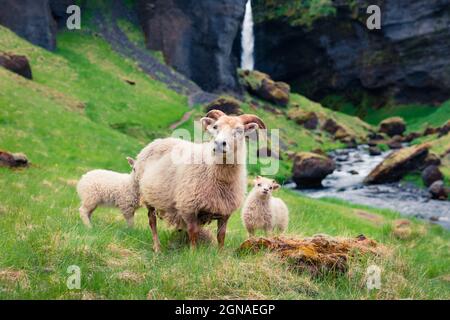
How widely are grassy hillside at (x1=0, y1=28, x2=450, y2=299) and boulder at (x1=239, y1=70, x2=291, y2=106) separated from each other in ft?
87.6

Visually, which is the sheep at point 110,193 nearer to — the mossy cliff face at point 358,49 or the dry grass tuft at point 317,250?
the dry grass tuft at point 317,250

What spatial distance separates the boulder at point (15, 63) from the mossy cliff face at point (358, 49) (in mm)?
62266

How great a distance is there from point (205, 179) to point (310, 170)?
30519 millimetres

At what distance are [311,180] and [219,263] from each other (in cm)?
3246

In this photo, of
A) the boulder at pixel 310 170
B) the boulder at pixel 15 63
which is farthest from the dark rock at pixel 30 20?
the boulder at pixel 310 170

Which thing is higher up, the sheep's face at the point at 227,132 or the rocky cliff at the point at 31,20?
the rocky cliff at the point at 31,20

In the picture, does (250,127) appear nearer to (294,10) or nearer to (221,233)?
(221,233)

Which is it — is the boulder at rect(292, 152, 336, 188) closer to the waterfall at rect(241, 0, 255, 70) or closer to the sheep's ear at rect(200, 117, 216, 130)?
the sheep's ear at rect(200, 117, 216, 130)

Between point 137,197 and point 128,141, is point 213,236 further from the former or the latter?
point 128,141

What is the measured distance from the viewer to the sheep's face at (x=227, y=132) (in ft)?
32.6

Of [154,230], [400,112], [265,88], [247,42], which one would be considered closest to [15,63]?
[154,230]

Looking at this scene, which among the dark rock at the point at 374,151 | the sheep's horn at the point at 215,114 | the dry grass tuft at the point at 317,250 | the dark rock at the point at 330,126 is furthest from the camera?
the dark rock at the point at 330,126
